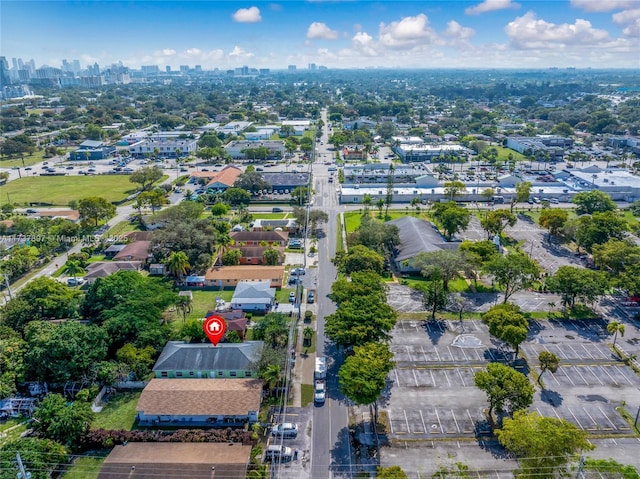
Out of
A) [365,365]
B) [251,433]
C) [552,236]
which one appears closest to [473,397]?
[365,365]

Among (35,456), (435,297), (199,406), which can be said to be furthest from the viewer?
(435,297)

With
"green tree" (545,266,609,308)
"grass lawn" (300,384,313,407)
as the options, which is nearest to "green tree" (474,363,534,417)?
"grass lawn" (300,384,313,407)

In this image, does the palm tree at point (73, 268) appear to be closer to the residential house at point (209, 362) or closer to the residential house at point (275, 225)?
the residential house at point (275, 225)

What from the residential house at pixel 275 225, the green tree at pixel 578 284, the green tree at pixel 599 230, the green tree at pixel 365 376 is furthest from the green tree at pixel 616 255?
the residential house at pixel 275 225

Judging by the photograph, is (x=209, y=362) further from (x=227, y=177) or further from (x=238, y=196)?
(x=227, y=177)

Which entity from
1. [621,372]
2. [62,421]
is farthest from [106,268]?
[621,372]

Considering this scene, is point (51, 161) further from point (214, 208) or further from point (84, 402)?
point (84, 402)
